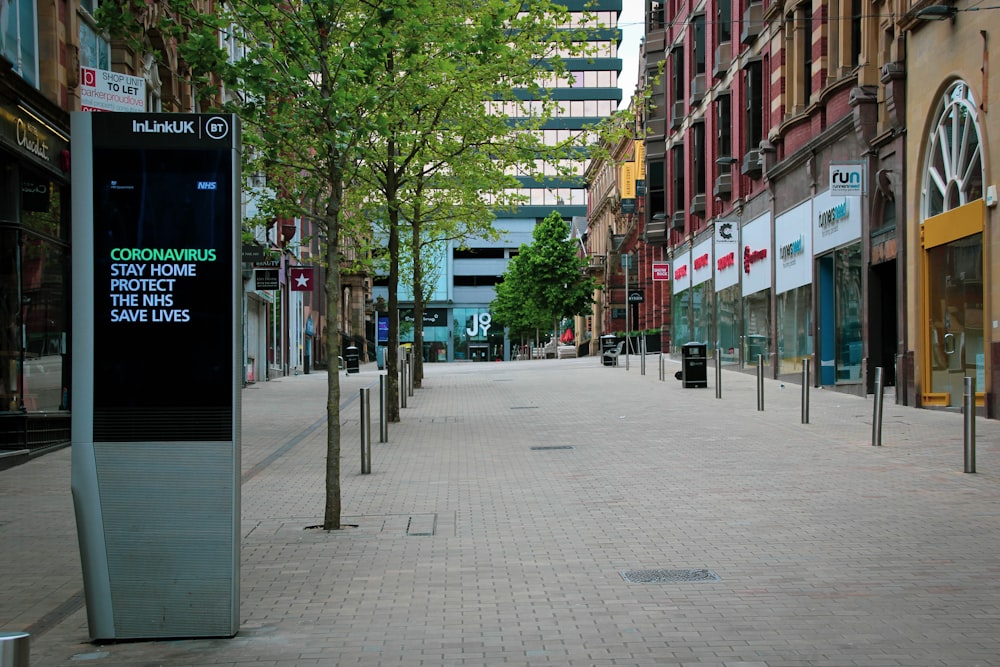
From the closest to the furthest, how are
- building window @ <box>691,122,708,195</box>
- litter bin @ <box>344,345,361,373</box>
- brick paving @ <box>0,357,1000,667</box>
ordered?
brick paving @ <box>0,357,1000,667</box> → building window @ <box>691,122,708,195</box> → litter bin @ <box>344,345,361,373</box>

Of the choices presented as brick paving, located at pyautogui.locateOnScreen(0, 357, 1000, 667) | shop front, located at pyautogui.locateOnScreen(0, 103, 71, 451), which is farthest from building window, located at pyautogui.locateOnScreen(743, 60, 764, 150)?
shop front, located at pyautogui.locateOnScreen(0, 103, 71, 451)

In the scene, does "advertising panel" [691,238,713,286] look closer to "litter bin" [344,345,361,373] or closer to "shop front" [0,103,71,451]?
"litter bin" [344,345,361,373]

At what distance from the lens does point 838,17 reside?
25.2 meters

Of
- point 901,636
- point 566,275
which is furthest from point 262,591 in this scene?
point 566,275

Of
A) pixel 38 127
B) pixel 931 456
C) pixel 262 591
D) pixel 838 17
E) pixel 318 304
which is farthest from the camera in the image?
pixel 318 304

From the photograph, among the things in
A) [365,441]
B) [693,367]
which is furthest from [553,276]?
[365,441]

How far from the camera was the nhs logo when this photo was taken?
23.2 m

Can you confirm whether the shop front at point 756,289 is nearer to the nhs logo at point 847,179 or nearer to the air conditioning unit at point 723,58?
the air conditioning unit at point 723,58

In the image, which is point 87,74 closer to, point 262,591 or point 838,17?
point 262,591

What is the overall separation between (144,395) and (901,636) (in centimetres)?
404

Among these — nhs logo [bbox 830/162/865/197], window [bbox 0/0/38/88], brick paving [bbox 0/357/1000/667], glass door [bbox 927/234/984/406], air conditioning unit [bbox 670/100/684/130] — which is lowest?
brick paving [bbox 0/357/1000/667]

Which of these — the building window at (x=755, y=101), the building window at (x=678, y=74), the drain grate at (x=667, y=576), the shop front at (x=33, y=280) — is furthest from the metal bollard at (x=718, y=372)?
the building window at (x=678, y=74)

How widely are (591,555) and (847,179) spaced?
17265 mm

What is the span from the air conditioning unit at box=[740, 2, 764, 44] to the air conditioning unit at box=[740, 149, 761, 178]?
3.41m
